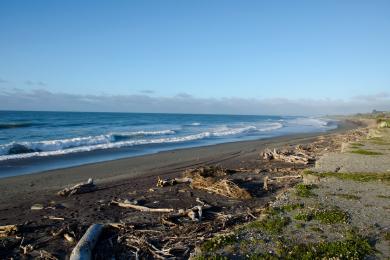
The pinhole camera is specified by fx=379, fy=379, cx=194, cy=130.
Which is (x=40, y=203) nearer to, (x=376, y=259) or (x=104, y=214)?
(x=104, y=214)

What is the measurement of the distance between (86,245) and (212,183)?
5.96 meters

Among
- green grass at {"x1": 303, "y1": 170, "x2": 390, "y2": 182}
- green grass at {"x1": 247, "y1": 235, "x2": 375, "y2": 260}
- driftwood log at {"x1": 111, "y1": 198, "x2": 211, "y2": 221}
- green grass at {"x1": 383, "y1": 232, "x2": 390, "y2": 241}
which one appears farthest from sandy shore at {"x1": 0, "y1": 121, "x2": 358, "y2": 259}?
green grass at {"x1": 383, "y1": 232, "x2": 390, "y2": 241}

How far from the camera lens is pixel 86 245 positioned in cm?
727

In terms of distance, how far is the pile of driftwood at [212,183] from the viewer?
38.2ft

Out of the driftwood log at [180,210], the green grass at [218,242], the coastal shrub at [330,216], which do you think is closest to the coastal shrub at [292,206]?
the coastal shrub at [330,216]

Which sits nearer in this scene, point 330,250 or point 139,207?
point 330,250

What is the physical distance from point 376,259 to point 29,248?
6514 millimetres

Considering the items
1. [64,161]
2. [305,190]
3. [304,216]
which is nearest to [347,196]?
[305,190]

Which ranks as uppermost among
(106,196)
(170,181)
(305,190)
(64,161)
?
(305,190)

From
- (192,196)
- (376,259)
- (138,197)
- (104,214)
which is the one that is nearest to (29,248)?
(104,214)

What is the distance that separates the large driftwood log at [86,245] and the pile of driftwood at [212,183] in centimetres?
476

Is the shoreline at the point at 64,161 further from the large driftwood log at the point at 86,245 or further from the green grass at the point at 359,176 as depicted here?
the green grass at the point at 359,176

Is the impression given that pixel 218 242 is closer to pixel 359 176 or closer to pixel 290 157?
pixel 359 176

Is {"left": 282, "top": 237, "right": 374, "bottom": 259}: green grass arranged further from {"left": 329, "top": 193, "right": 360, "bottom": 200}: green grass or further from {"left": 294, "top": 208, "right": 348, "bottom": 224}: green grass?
{"left": 329, "top": 193, "right": 360, "bottom": 200}: green grass
